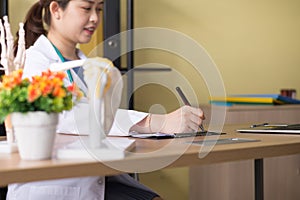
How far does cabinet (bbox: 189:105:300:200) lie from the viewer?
285 centimetres

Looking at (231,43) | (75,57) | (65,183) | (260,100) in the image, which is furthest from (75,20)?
(231,43)

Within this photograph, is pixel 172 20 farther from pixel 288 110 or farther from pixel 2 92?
pixel 2 92

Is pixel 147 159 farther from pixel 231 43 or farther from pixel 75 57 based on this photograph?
pixel 231 43

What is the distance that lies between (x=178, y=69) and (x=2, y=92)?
224cm

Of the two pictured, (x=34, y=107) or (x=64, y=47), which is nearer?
(x=34, y=107)

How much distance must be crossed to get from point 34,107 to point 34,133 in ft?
0.15

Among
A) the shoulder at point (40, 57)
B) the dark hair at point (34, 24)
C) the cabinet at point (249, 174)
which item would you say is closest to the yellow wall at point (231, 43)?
the cabinet at point (249, 174)

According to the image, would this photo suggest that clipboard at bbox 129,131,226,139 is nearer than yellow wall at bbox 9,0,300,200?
Yes

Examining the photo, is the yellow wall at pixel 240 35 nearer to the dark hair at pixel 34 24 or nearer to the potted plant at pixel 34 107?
the dark hair at pixel 34 24

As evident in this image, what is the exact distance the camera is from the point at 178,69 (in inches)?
125

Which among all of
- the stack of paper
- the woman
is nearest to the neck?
the woman

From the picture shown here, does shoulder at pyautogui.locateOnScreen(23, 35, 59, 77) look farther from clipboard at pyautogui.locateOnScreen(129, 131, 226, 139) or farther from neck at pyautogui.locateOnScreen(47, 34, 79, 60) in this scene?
clipboard at pyautogui.locateOnScreen(129, 131, 226, 139)

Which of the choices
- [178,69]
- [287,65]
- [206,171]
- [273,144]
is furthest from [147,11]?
[273,144]

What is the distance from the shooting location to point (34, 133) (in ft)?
3.21
